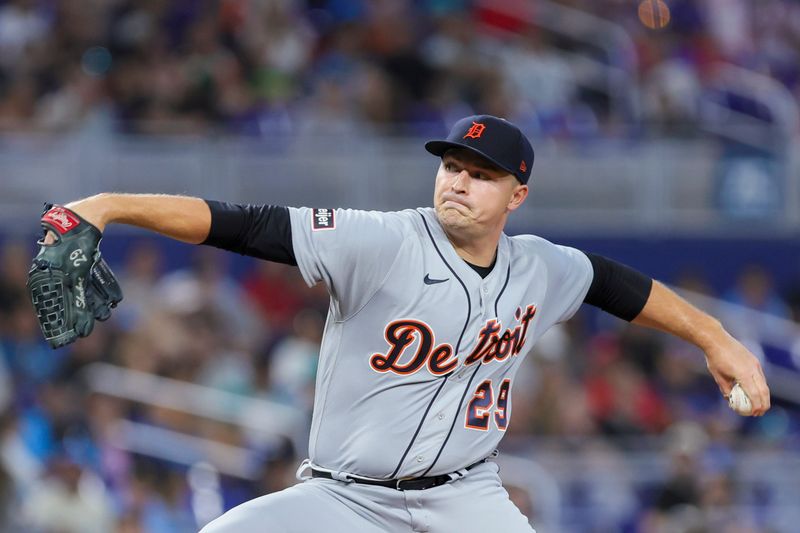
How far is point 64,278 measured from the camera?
3.68 m

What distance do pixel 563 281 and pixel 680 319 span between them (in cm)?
43

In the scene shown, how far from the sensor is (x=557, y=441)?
29.0 feet

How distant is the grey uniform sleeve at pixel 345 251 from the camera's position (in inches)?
163

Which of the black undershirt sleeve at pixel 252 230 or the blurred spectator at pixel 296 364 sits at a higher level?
the black undershirt sleeve at pixel 252 230

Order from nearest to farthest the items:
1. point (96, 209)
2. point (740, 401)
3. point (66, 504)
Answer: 1. point (96, 209)
2. point (740, 401)
3. point (66, 504)

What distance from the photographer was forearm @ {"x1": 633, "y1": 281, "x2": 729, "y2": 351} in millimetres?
4730

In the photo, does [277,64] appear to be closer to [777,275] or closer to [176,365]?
[176,365]

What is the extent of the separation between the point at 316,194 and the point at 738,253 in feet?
11.7

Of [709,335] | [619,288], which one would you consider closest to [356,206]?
[619,288]

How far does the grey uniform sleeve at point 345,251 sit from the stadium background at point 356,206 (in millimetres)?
3719

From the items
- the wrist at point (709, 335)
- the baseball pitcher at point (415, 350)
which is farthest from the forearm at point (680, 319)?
the baseball pitcher at point (415, 350)

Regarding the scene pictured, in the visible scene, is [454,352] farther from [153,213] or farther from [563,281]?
[153,213]

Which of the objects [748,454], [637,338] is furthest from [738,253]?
[748,454]

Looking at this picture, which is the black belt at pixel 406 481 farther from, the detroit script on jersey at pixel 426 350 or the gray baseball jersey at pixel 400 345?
the detroit script on jersey at pixel 426 350
